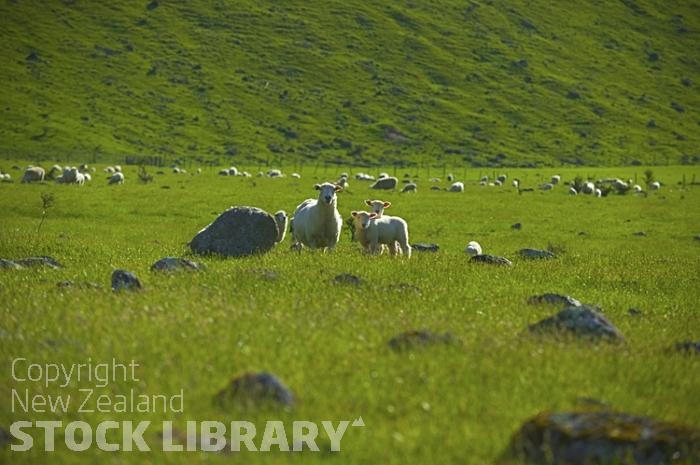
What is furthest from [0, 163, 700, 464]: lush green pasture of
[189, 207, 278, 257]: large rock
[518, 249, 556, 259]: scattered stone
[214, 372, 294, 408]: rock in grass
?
[518, 249, 556, 259]: scattered stone

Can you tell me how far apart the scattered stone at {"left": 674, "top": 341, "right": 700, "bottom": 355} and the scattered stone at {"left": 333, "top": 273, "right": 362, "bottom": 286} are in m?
5.50

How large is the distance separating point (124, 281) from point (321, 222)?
379 inches

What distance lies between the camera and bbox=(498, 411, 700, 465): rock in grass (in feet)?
21.7

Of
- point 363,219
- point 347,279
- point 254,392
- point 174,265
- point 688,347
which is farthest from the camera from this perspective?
point 363,219

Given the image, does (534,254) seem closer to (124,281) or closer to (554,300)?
(554,300)

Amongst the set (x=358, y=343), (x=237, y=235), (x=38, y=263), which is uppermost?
(x=358, y=343)

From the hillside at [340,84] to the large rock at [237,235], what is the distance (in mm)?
84720

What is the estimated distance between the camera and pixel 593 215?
45125mm

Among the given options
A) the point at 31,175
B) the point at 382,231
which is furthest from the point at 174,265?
the point at 31,175

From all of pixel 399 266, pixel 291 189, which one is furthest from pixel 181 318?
pixel 291 189

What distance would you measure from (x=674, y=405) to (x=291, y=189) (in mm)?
47871

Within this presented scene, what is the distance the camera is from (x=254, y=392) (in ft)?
25.3

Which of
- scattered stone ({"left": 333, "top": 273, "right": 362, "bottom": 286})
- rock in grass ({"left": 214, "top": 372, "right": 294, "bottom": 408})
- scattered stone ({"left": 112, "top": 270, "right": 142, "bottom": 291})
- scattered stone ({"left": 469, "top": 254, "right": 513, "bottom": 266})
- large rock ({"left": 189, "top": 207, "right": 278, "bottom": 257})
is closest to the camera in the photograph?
rock in grass ({"left": 214, "top": 372, "right": 294, "bottom": 408})

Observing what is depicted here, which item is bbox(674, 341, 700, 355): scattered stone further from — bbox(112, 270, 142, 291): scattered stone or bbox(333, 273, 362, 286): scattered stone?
bbox(112, 270, 142, 291): scattered stone
